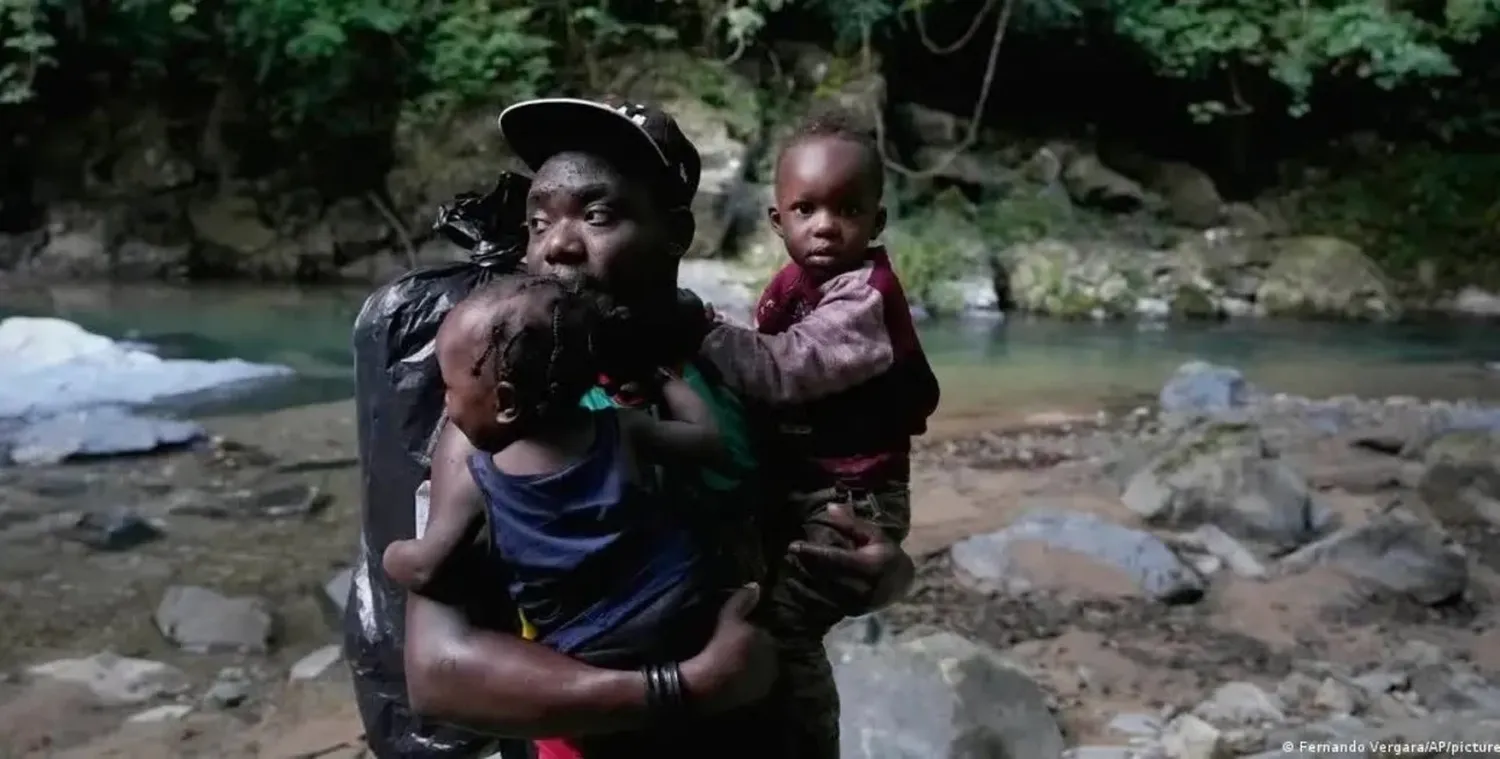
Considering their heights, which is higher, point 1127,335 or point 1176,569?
point 1176,569

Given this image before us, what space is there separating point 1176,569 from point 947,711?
1.85 m

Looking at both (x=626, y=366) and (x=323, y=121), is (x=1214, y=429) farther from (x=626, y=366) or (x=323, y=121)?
(x=323, y=121)

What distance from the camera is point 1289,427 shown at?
299 inches

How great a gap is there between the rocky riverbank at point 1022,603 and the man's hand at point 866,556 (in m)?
1.82

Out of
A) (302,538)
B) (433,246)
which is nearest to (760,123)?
(433,246)

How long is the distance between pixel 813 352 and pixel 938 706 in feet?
6.52

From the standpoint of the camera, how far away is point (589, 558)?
1.20 metres

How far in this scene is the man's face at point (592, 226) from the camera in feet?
4.34

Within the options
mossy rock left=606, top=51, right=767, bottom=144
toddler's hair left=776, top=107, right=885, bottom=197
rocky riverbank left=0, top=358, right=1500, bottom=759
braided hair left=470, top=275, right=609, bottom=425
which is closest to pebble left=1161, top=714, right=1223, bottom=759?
rocky riverbank left=0, top=358, right=1500, bottom=759

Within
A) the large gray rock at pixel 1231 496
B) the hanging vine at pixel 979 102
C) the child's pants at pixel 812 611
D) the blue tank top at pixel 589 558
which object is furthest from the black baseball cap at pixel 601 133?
the hanging vine at pixel 979 102

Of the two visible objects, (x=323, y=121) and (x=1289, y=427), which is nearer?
(x=1289, y=427)

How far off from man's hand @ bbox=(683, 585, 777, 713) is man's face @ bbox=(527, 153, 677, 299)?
35cm

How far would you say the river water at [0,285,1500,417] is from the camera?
940 cm

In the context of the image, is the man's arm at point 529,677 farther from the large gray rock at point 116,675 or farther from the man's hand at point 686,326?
the large gray rock at point 116,675
